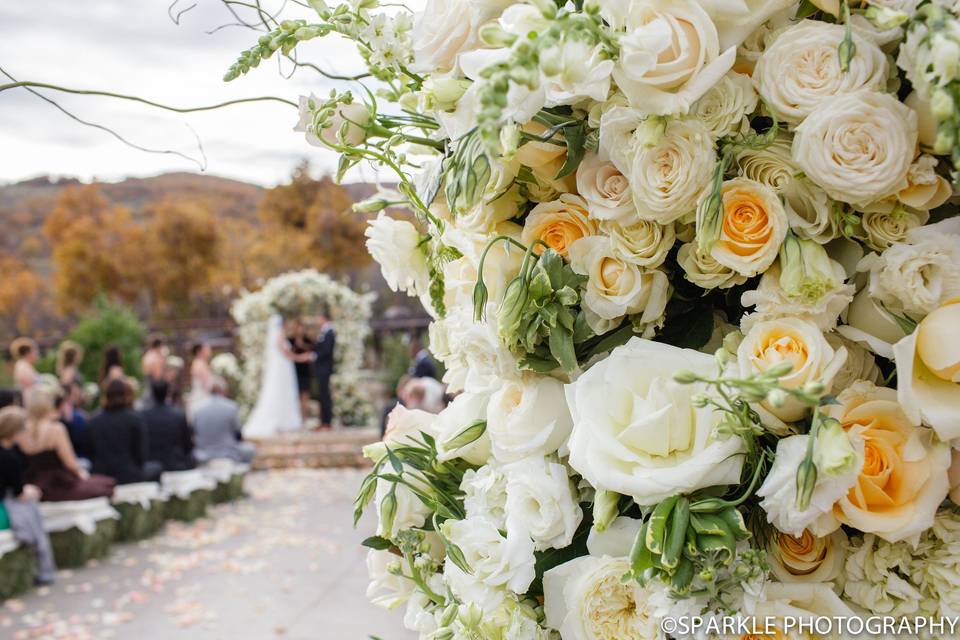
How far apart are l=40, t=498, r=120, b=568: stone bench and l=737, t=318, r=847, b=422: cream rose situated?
267 inches

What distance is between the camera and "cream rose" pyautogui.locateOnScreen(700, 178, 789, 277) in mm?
657

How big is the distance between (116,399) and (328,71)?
6.78 m

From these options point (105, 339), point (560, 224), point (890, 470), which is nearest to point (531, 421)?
point (560, 224)

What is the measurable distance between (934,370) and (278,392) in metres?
11.7

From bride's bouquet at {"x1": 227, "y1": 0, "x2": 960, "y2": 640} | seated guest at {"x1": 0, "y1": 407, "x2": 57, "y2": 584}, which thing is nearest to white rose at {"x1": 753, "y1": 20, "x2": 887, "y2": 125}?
bride's bouquet at {"x1": 227, "y1": 0, "x2": 960, "y2": 640}

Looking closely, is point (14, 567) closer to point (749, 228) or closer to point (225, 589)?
point (225, 589)

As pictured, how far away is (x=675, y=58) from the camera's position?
0.63 meters

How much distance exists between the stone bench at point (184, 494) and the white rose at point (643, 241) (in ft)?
25.7

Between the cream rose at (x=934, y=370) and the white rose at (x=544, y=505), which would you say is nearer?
the cream rose at (x=934, y=370)

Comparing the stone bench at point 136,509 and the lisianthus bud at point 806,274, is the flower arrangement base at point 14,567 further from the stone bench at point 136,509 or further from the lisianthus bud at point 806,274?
the lisianthus bud at point 806,274

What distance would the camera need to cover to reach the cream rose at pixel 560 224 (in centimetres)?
76

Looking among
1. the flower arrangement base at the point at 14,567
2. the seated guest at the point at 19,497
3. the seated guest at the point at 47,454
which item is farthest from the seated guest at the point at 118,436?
the flower arrangement base at the point at 14,567

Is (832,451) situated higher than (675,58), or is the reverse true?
(675,58)

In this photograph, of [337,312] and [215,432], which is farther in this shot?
[337,312]
